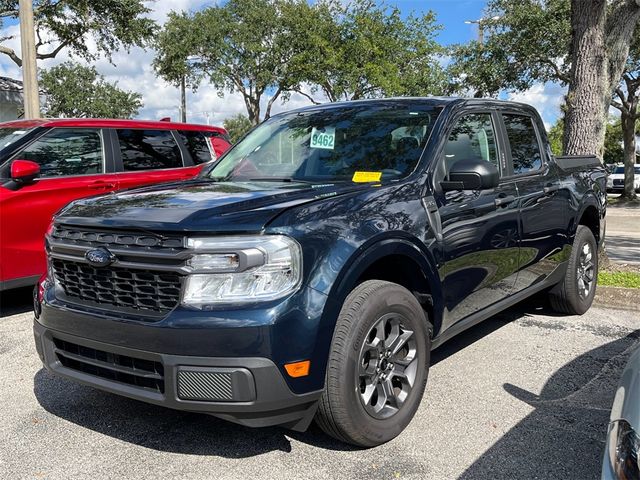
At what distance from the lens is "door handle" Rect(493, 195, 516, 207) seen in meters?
3.99

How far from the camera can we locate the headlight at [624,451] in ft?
5.65

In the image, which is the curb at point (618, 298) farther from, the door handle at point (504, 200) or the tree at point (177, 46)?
the tree at point (177, 46)

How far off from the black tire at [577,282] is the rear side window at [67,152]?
4.68 meters

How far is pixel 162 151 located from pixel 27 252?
2.05 meters

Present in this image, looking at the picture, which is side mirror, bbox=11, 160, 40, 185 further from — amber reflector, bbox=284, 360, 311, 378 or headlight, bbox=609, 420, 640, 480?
headlight, bbox=609, 420, 640, 480

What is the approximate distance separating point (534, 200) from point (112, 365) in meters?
3.22

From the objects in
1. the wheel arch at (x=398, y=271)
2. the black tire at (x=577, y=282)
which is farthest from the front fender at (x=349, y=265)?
the black tire at (x=577, y=282)

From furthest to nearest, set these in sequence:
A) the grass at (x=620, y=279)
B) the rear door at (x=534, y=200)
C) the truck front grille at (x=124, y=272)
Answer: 1. the grass at (x=620, y=279)
2. the rear door at (x=534, y=200)
3. the truck front grille at (x=124, y=272)

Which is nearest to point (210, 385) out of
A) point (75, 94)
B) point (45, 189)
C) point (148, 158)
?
point (45, 189)

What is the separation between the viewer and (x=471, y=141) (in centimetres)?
405

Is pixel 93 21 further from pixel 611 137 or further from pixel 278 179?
pixel 611 137

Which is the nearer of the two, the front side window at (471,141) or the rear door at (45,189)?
the front side window at (471,141)

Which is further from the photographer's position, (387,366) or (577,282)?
(577,282)

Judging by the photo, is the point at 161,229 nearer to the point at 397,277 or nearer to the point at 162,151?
the point at 397,277
